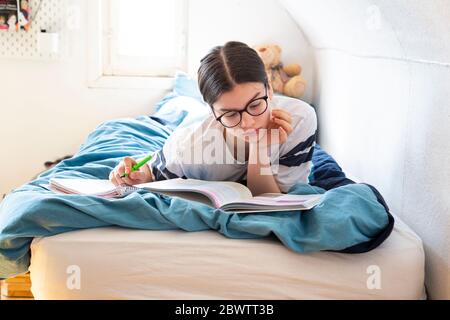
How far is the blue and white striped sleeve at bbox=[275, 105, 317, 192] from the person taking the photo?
161 cm

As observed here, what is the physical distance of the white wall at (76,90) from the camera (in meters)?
2.89

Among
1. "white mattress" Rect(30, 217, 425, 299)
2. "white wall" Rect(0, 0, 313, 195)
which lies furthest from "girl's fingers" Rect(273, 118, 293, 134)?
"white wall" Rect(0, 0, 313, 195)

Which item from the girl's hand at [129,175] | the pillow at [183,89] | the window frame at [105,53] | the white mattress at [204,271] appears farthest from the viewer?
the window frame at [105,53]

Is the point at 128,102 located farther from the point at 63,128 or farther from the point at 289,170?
the point at 289,170

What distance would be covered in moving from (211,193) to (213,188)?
0.04m

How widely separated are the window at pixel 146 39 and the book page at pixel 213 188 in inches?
59.8

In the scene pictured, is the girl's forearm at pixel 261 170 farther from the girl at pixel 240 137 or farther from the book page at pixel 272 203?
the book page at pixel 272 203

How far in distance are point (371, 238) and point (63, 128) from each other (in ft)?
6.47

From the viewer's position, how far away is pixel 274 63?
9.27 ft

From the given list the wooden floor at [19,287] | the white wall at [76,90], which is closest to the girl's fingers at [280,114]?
the wooden floor at [19,287]

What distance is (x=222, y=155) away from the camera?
160 cm

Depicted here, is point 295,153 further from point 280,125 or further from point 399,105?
point 399,105

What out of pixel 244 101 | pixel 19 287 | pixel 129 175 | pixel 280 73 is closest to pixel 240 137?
pixel 244 101

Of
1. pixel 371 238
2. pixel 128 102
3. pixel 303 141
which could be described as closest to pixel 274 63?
pixel 128 102
